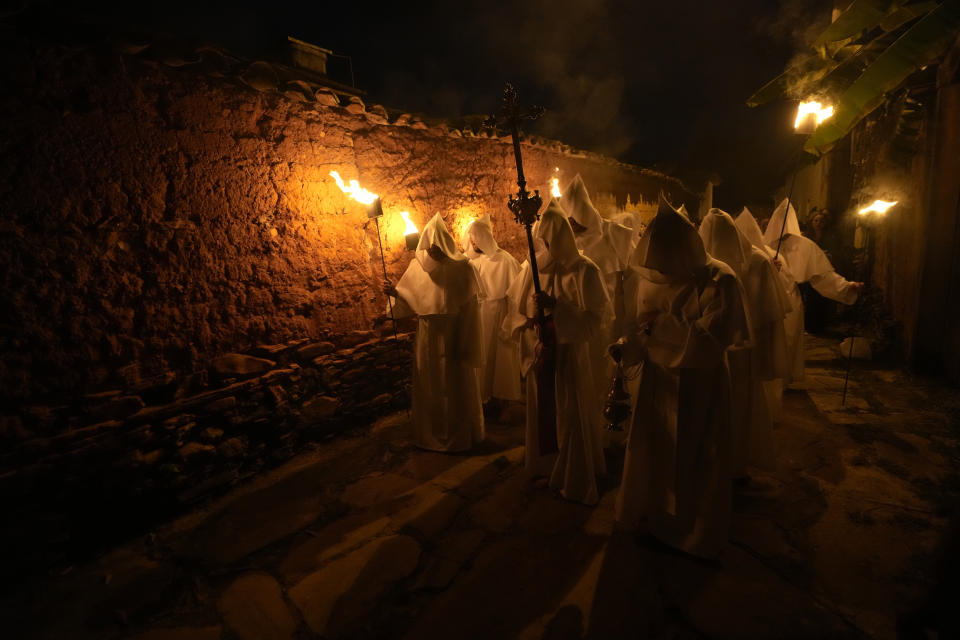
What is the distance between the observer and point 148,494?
3.53 m

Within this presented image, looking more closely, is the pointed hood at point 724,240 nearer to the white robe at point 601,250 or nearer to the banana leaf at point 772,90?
the white robe at point 601,250

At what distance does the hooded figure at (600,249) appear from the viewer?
447cm

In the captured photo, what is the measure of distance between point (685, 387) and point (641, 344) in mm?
396

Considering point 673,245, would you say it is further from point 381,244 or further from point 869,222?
point 869,222

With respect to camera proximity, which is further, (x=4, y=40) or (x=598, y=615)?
(x=4, y=40)

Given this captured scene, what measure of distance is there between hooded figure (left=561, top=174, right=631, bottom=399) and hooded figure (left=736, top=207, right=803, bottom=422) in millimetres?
1336

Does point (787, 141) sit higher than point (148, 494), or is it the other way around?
point (787, 141)

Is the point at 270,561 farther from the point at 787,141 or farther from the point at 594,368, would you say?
the point at 787,141

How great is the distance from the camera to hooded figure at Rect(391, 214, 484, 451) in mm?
4449

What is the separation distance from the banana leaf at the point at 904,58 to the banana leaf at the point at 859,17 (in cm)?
86

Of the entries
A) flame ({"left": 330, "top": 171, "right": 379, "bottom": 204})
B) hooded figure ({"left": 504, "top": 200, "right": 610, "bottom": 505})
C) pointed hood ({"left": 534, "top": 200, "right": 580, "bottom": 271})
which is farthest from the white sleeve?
flame ({"left": 330, "top": 171, "right": 379, "bottom": 204})

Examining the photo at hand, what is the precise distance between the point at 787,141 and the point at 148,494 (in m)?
23.7

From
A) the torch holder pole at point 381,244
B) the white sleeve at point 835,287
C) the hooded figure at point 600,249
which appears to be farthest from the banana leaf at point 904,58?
the torch holder pole at point 381,244

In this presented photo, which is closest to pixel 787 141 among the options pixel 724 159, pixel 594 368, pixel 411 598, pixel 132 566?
pixel 724 159
